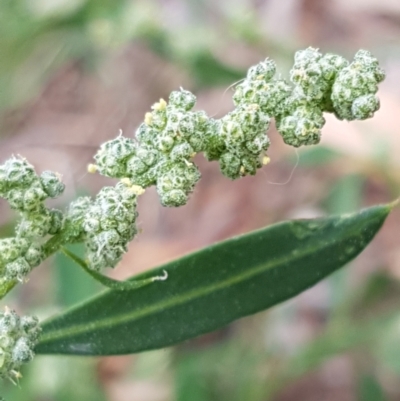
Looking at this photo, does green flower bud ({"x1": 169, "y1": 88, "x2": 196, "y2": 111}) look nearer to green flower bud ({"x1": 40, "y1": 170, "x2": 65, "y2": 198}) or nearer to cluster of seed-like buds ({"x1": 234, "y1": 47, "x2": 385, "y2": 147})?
cluster of seed-like buds ({"x1": 234, "y1": 47, "x2": 385, "y2": 147})

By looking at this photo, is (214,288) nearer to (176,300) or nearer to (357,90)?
(176,300)

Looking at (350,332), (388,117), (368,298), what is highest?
(388,117)

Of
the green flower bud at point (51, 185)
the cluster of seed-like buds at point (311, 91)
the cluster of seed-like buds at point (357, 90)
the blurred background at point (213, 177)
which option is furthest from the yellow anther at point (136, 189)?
the blurred background at point (213, 177)

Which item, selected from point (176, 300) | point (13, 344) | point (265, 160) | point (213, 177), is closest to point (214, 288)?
point (176, 300)

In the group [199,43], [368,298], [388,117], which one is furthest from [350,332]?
[199,43]

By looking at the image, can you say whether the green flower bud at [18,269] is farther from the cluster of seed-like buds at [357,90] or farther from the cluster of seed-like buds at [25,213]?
the cluster of seed-like buds at [357,90]

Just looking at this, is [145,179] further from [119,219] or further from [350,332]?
[350,332]
